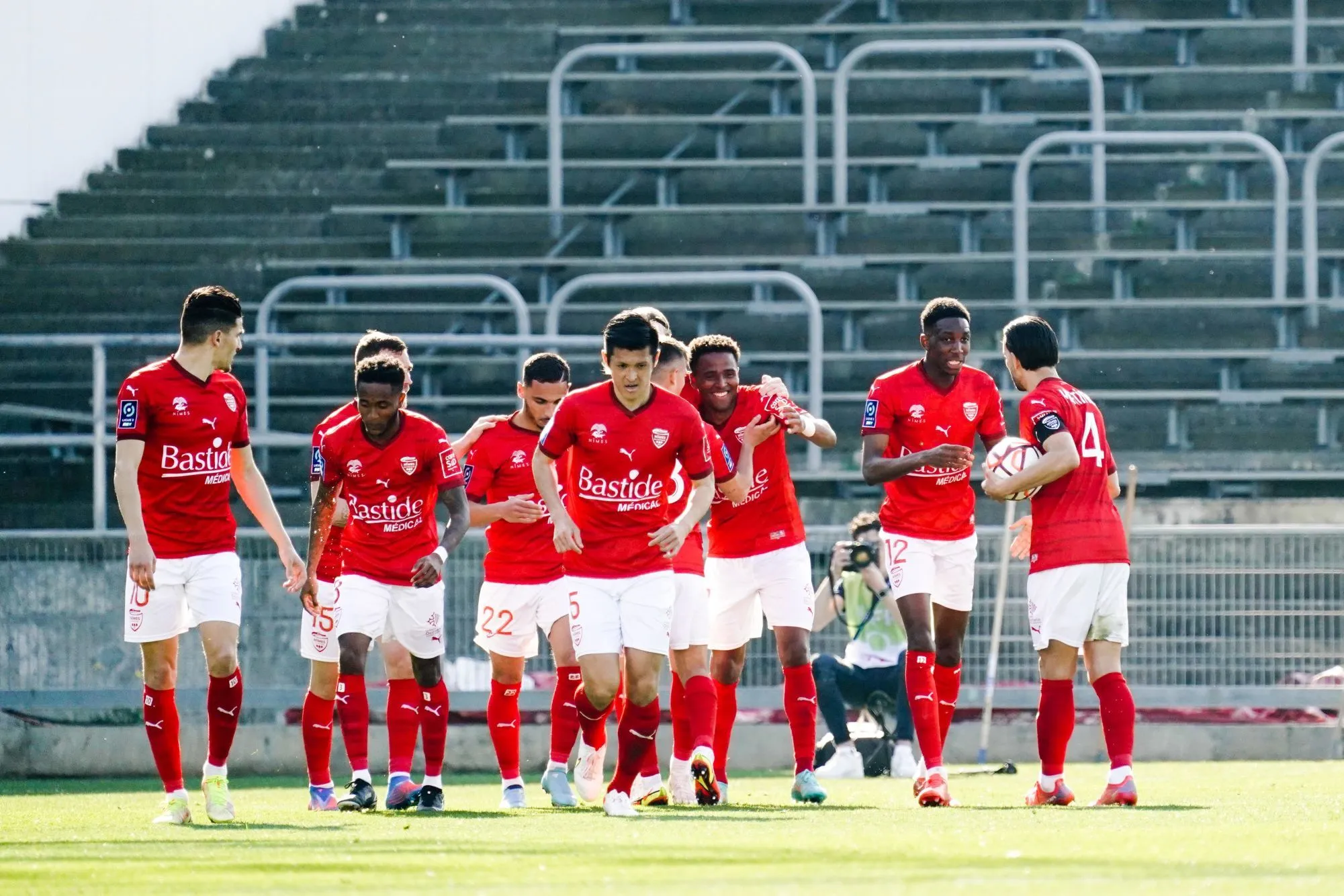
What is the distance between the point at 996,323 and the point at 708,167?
11.7ft

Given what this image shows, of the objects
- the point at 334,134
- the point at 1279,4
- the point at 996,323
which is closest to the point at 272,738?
the point at 996,323

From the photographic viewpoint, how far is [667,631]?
29.2 ft

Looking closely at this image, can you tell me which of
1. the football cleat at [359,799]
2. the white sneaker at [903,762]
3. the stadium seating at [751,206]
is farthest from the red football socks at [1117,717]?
the stadium seating at [751,206]

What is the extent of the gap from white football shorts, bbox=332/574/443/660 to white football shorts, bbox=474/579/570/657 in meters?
0.75

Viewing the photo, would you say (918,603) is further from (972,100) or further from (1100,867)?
(972,100)

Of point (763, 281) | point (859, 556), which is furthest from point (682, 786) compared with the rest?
point (763, 281)

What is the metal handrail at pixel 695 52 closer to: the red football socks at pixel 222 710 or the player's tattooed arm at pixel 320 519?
the player's tattooed arm at pixel 320 519

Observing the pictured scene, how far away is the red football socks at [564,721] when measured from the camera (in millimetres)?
10148

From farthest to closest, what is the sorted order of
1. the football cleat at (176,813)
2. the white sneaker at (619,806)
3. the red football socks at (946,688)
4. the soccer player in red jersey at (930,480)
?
the red football socks at (946,688) → the soccer player in red jersey at (930,480) → the football cleat at (176,813) → the white sneaker at (619,806)

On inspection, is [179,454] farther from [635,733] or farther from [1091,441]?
[1091,441]

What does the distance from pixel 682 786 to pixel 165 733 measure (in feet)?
7.77

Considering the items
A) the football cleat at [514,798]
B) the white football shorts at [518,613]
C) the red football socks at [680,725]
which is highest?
the white football shorts at [518,613]

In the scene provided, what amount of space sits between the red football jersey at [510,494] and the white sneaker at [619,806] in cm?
185

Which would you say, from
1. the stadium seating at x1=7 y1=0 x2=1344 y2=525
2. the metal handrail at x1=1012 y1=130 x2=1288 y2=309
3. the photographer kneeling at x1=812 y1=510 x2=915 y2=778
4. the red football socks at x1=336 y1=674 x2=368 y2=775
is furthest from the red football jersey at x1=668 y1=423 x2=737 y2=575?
the metal handrail at x1=1012 y1=130 x2=1288 y2=309
